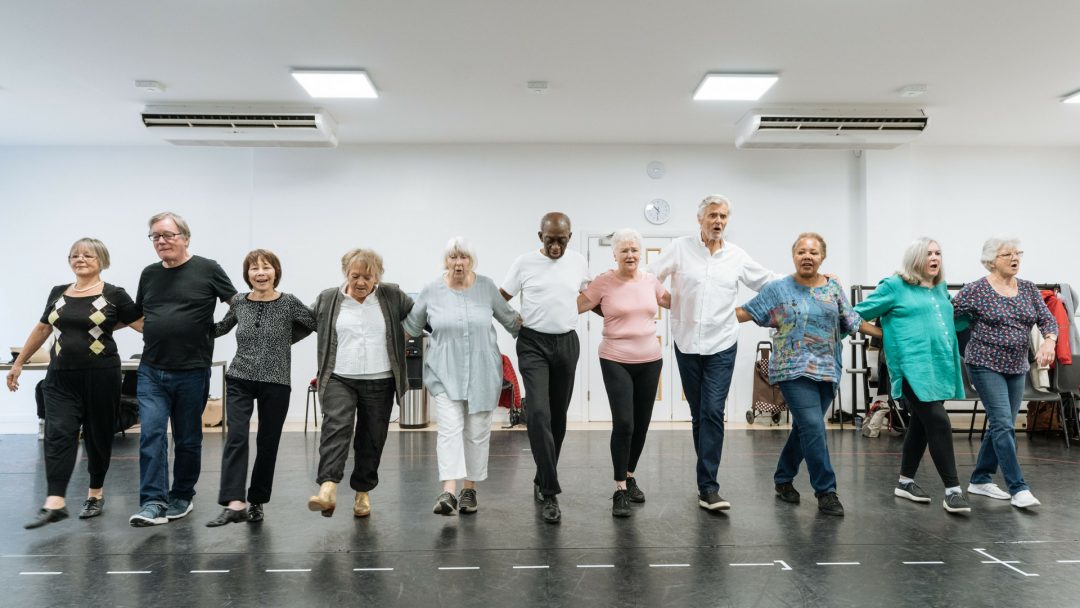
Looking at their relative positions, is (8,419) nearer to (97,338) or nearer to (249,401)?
(97,338)

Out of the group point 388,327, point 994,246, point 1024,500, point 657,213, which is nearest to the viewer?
point 388,327

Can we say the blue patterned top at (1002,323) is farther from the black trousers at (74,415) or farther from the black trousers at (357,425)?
the black trousers at (74,415)

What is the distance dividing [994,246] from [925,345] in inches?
29.9

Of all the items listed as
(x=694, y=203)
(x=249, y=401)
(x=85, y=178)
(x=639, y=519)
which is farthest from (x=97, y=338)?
(x=694, y=203)

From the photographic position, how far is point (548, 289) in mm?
3396

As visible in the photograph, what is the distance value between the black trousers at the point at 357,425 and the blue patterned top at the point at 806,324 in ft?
6.60

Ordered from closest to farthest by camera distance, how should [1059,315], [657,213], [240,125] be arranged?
[1059,315] < [240,125] < [657,213]

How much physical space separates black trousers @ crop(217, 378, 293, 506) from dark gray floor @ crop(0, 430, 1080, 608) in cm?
23

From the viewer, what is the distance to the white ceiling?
4.17 meters

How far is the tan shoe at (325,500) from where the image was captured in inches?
116

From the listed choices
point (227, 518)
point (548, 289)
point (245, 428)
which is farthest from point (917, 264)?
point (227, 518)

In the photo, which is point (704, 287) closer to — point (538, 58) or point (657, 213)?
point (538, 58)

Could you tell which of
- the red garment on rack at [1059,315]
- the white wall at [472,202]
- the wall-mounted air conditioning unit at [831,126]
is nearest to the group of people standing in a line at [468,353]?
the red garment on rack at [1059,315]

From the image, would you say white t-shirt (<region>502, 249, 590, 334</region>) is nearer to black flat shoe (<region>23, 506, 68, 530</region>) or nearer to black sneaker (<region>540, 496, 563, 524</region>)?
black sneaker (<region>540, 496, 563, 524</region>)
